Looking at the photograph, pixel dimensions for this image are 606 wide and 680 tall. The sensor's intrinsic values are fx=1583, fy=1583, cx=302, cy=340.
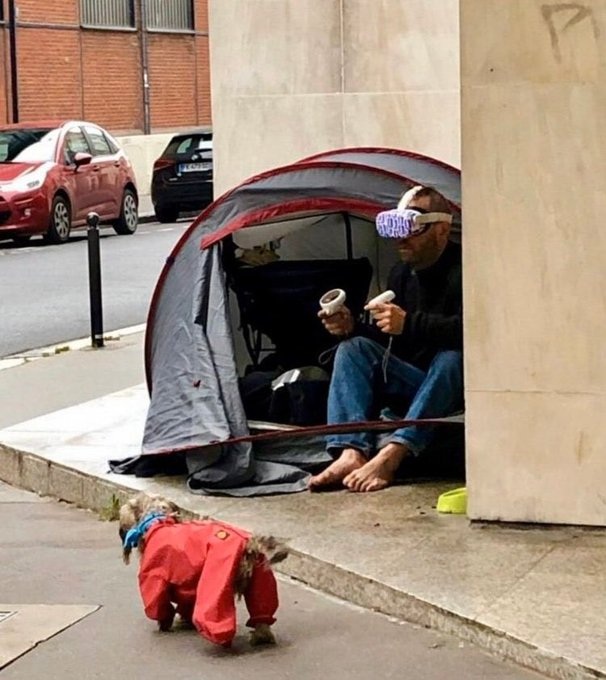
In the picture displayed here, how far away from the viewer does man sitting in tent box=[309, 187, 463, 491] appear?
7004 millimetres

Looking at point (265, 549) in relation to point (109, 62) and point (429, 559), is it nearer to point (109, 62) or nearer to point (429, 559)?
point (429, 559)

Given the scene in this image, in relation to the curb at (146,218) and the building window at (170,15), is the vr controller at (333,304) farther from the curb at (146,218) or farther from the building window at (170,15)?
the building window at (170,15)

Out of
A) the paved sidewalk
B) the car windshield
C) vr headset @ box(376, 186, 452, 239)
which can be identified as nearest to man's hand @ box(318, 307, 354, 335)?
vr headset @ box(376, 186, 452, 239)

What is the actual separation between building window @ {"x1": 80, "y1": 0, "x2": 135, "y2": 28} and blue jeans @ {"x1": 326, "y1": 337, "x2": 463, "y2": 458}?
2626 centimetres

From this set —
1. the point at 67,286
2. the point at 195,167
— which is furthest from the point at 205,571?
the point at 195,167

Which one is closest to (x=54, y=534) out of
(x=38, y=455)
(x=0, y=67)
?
(x=38, y=455)

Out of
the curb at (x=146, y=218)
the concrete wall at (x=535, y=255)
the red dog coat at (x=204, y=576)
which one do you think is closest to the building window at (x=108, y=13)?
the curb at (x=146, y=218)

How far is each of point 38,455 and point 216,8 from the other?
154 inches

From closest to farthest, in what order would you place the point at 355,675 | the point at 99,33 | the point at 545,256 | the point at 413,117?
1. the point at 355,675
2. the point at 545,256
3. the point at 413,117
4. the point at 99,33

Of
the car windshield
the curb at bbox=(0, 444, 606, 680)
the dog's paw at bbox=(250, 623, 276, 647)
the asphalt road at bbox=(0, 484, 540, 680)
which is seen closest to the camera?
the curb at bbox=(0, 444, 606, 680)

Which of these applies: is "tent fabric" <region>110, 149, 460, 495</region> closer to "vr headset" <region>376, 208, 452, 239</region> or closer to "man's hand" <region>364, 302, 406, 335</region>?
"vr headset" <region>376, 208, 452, 239</region>

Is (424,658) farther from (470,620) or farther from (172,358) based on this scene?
(172,358)

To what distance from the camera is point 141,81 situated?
112ft

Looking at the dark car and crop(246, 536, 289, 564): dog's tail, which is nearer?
crop(246, 536, 289, 564): dog's tail
